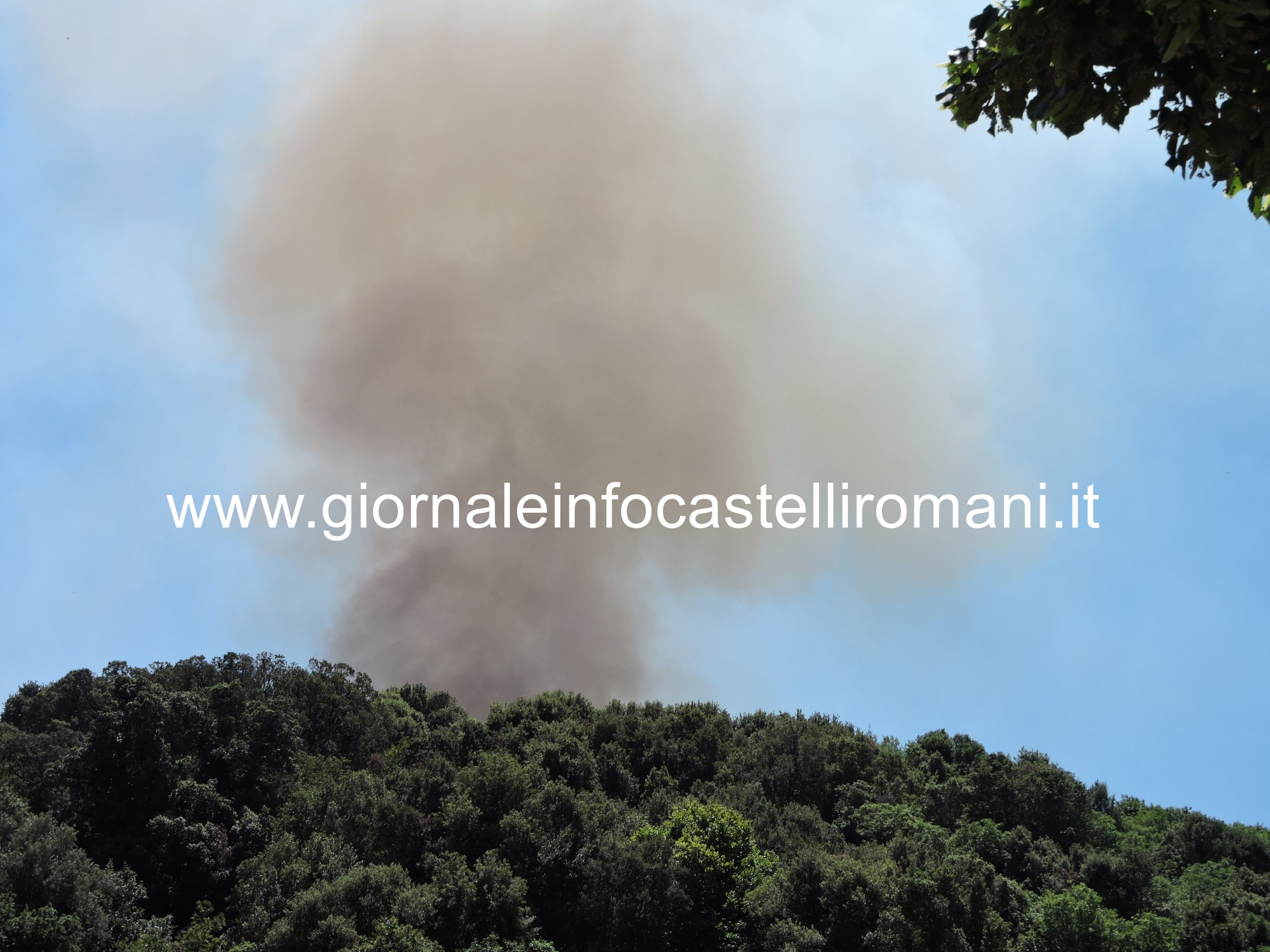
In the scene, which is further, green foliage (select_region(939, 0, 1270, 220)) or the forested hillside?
the forested hillside

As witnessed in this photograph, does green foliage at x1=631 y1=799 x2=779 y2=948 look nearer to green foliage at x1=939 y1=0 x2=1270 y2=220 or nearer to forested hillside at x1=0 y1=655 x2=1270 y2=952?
forested hillside at x1=0 y1=655 x2=1270 y2=952

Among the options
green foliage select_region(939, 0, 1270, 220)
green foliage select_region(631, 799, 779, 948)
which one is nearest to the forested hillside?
green foliage select_region(631, 799, 779, 948)

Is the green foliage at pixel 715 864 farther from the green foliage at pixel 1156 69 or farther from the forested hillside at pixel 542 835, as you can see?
the green foliage at pixel 1156 69

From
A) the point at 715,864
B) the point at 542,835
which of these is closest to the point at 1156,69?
the point at 715,864

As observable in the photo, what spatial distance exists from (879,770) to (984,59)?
7606cm

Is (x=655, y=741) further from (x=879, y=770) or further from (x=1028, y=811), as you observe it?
(x=1028, y=811)

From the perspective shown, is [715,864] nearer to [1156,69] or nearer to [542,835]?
[542,835]

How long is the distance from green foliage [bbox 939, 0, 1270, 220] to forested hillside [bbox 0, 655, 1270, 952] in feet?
143

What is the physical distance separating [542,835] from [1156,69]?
2147 inches

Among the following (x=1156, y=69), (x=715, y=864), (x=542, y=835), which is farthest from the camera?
(x=542, y=835)

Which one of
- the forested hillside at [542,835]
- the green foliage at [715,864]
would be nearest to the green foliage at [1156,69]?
the forested hillside at [542,835]

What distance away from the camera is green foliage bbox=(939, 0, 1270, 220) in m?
8.14

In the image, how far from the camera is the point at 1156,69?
28.3 feet

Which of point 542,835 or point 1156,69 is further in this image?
point 542,835
